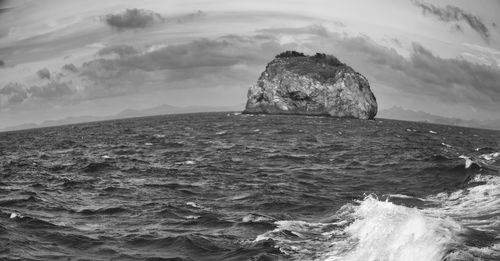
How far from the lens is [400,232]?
13.6 metres

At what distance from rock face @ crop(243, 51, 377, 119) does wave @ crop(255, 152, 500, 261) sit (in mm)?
150496

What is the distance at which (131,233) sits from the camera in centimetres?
1680

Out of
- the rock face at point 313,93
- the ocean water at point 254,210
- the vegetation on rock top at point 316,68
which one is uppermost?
the vegetation on rock top at point 316,68

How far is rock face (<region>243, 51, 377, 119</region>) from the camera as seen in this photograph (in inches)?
6742

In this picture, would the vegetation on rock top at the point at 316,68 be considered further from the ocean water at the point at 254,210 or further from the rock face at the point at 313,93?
the ocean water at the point at 254,210

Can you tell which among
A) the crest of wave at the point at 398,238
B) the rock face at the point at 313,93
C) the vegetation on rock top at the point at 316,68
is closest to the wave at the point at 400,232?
the crest of wave at the point at 398,238

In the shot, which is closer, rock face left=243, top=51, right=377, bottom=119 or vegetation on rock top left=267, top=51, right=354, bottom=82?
rock face left=243, top=51, right=377, bottom=119

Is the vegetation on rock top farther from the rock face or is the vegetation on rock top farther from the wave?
the wave

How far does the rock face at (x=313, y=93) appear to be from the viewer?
171250 millimetres

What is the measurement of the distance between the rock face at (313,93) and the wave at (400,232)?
5925 inches

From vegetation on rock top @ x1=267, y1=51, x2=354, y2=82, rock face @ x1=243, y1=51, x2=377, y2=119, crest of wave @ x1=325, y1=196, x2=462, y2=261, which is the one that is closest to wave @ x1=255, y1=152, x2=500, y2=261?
crest of wave @ x1=325, y1=196, x2=462, y2=261

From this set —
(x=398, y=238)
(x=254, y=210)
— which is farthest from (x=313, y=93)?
(x=398, y=238)

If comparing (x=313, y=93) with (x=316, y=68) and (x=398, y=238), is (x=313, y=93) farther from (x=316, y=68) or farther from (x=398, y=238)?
(x=398, y=238)

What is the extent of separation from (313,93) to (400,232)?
528ft
